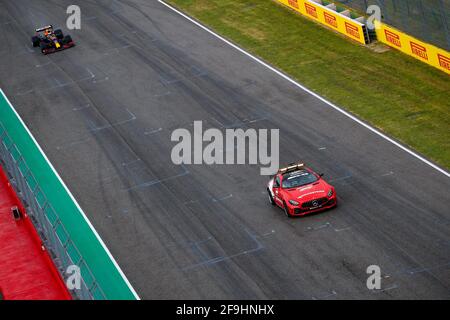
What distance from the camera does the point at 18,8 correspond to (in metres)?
64.6

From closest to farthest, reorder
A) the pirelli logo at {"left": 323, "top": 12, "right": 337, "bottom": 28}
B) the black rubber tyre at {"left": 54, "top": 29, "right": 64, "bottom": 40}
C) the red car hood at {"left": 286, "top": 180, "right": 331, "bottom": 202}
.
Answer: the red car hood at {"left": 286, "top": 180, "right": 331, "bottom": 202}
the pirelli logo at {"left": 323, "top": 12, "right": 337, "bottom": 28}
the black rubber tyre at {"left": 54, "top": 29, "right": 64, "bottom": 40}

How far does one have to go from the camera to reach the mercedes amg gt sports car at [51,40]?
184 ft

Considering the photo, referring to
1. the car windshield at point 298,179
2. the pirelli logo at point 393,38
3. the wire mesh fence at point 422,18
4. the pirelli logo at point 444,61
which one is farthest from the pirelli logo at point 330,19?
the car windshield at point 298,179

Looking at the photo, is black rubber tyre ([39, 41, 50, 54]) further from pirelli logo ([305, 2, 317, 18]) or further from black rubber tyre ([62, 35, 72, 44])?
pirelli logo ([305, 2, 317, 18])

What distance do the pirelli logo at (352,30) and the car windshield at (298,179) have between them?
1886 cm

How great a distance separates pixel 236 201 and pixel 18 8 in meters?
32.5

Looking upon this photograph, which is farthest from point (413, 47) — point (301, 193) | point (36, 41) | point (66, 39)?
point (36, 41)

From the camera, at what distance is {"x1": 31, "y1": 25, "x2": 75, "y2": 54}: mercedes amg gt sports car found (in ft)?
184

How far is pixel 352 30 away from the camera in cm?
5325

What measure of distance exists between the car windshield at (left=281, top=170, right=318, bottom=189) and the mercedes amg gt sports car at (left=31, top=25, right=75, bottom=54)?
2432 cm

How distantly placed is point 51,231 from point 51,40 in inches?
1023

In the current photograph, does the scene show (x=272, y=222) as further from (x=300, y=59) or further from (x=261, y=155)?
(x=300, y=59)

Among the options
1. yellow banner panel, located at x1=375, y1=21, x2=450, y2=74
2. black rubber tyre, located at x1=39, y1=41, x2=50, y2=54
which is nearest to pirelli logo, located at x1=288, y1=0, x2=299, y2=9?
yellow banner panel, located at x1=375, y1=21, x2=450, y2=74

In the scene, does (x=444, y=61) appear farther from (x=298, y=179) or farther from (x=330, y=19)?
(x=298, y=179)
